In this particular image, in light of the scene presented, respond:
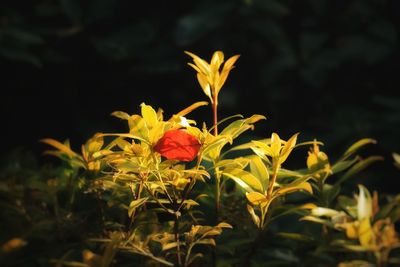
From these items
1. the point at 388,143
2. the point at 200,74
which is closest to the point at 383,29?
the point at 388,143

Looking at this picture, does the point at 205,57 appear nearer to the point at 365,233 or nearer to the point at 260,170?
the point at 260,170

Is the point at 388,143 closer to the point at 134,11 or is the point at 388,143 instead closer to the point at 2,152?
the point at 134,11

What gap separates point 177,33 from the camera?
234 centimetres

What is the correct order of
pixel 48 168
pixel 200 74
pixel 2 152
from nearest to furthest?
pixel 200 74, pixel 48 168, pixel 2 152

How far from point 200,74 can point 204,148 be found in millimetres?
145

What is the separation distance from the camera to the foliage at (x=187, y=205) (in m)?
0.93

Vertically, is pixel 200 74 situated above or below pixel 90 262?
above

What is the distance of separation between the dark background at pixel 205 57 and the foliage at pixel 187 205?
1.14 m

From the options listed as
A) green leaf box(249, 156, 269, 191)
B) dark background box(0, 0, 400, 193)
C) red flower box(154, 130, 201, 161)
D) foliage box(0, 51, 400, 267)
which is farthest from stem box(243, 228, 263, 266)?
dark background box(0, 0, 400, 193)

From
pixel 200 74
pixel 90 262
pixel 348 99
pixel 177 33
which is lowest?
pixel 90 262

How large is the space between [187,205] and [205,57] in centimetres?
157

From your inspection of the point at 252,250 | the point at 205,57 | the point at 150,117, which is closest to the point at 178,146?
the point at 150,117

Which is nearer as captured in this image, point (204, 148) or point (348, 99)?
point (204, 148)

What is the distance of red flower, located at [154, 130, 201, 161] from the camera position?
0.95 m
